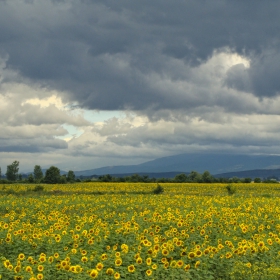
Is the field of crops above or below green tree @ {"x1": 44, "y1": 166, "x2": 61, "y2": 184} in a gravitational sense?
below

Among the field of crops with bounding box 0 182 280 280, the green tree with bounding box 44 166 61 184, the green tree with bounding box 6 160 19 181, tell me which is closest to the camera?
the field of crops with bounding box 0 182 280 280

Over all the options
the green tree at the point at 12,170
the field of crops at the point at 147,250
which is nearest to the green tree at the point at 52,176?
the field of crops at the point at 147,250

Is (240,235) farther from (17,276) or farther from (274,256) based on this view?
(17,276)

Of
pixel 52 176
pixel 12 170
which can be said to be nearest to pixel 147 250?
pixel 52 176

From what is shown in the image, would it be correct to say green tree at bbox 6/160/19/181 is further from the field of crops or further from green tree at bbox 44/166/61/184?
the field of crops

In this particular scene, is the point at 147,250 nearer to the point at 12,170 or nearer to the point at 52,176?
the point at 52,176

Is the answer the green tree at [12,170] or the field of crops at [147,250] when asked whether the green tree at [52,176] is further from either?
the green tree at [12,170]

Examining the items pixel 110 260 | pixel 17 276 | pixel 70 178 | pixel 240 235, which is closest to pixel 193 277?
pixel 110 260

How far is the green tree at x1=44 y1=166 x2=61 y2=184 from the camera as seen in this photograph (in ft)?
283

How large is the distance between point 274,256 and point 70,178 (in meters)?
79.5

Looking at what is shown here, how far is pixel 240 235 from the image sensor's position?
1552cm

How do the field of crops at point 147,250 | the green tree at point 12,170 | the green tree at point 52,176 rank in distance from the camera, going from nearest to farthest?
the field of crops at point 147,250 < the green tree at point 52,176 < the green tree at point 12,170

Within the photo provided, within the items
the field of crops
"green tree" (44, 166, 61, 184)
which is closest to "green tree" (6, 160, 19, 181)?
"green tree" (44, 166, 61, 184)

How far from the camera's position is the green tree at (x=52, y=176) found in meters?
86.4
